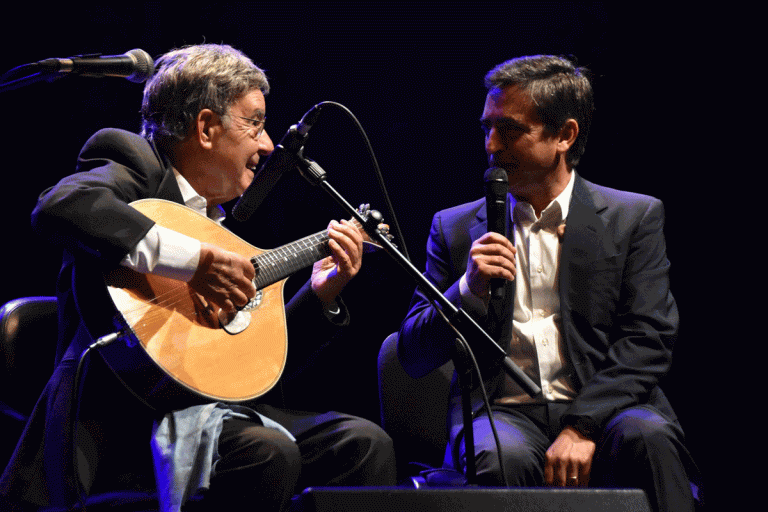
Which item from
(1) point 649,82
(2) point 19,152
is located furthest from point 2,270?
(1) point 649,82

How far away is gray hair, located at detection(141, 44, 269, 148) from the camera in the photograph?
2.32 metres

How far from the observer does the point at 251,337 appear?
2.16m

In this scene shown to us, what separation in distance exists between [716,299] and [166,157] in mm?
2450

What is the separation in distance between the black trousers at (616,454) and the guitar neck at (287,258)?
2.55 ft

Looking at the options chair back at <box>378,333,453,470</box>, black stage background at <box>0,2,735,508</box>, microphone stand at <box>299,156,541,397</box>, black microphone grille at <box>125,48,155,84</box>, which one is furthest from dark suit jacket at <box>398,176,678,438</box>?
black microphone grille at <box>125,48,155,84</box>

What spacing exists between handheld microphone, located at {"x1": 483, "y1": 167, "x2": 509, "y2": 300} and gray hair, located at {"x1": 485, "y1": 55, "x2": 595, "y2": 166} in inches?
29.1

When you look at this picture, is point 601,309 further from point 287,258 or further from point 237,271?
point 237,271

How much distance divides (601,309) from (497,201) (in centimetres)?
68

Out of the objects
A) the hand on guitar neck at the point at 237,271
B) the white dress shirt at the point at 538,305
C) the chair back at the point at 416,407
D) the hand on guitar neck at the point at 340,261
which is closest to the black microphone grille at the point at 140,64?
the hand on guitar neck at the point at 237,271

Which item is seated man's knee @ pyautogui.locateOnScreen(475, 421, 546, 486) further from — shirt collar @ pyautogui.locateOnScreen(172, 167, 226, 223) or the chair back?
shirt collar @ pyautogui.locateOnScreen(172, 167, 226, 223)

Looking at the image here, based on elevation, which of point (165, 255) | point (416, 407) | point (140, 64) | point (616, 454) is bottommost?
point (416, 407)

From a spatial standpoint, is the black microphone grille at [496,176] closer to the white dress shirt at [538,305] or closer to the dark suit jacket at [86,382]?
the white dress shirt at [538,305]

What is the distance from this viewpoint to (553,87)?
268cm

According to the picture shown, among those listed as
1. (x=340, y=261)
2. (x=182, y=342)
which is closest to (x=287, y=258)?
(x=340, y=261)
